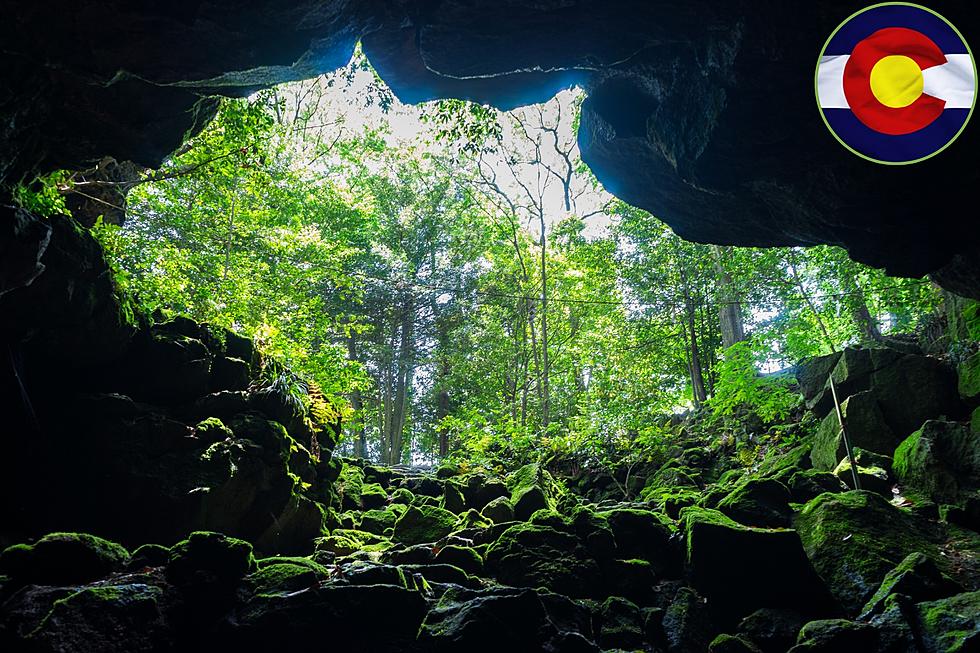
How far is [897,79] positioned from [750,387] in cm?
763

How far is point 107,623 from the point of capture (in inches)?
161

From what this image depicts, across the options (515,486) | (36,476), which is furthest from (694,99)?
(36,476)

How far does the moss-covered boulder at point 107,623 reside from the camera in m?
3.80

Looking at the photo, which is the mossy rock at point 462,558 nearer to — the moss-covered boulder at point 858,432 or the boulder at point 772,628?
the boulder at point 772,628

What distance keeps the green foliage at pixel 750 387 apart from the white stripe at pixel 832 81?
6.97 metres

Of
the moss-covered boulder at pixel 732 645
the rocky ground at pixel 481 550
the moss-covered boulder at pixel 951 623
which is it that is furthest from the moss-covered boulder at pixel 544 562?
the moss-covered boulder at pixel 951 623

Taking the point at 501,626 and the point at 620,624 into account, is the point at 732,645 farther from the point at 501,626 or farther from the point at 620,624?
the point at 501,626

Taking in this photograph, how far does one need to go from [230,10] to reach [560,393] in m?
18.9

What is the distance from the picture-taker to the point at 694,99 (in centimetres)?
660

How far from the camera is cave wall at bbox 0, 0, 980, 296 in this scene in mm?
4949

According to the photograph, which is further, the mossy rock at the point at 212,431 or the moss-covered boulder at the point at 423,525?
the moss-covered boulder at the point at 423,525

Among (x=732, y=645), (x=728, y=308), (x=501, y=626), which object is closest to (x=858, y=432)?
(x=728, y=308)

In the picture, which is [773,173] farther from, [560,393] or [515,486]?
[560,393]

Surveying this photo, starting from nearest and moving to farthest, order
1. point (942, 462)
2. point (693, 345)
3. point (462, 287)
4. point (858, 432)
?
point (942, 462)
point (858, 432)
point (693, 345)
point (462, 287)
